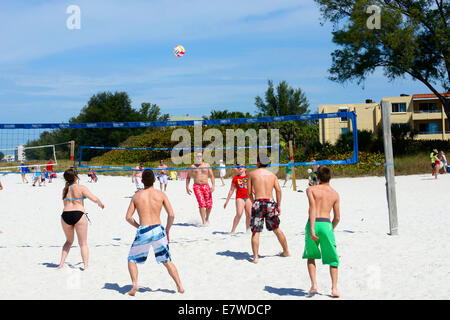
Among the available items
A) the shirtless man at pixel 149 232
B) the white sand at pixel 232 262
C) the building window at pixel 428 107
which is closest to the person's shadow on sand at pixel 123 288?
the white sand at pixel 232 262

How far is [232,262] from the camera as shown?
6879mm

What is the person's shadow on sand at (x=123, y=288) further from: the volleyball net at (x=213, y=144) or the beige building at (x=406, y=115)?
the beige building at (x=406, y=115)

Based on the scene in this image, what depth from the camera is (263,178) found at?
6.71m

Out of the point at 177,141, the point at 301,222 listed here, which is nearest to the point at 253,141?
the point at 177,141

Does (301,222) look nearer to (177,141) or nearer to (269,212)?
(269,212)

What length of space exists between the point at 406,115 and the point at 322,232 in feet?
172

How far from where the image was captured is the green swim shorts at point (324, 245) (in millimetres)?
4961

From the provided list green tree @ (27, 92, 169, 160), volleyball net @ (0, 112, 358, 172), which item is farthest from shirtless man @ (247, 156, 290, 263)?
green tree @ (27, 92, 169, 160)

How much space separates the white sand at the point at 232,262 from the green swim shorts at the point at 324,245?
0.48 metres

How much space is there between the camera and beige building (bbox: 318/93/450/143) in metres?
52.6

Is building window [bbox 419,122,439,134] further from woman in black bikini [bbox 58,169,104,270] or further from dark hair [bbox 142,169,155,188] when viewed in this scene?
dark hair [bbox 142,169,155,188]

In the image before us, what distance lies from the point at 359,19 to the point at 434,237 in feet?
77.4

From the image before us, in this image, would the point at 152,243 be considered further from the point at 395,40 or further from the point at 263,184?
the point at 395,40
